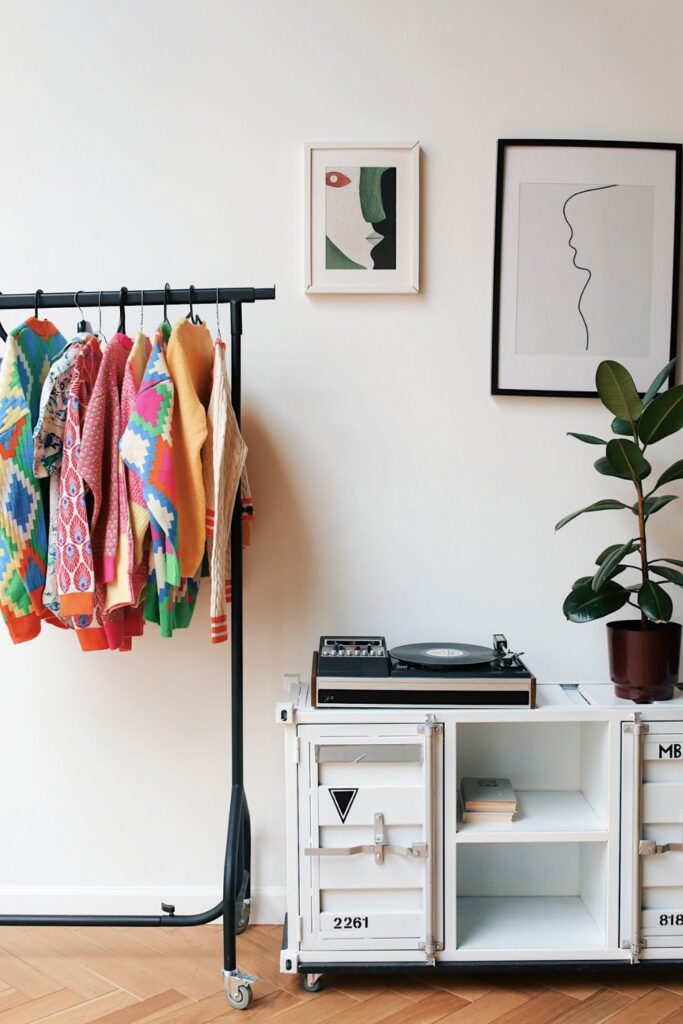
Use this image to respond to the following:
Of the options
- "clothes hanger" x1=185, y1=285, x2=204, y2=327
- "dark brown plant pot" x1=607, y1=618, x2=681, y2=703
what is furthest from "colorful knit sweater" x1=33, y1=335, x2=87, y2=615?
"dark brown plant pot" x1=607, y1=618, x2=681, y2=703

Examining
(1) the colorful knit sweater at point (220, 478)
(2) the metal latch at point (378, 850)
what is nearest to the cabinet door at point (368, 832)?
(2) the metal latch at point (378, 850)

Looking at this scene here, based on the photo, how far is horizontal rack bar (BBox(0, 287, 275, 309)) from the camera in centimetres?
186

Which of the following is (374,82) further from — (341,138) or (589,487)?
(589,487)

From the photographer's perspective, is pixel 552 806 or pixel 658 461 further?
pixel 658 461

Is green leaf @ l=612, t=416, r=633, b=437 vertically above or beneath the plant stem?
above

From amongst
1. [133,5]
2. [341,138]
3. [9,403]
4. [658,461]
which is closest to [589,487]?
[658,461]

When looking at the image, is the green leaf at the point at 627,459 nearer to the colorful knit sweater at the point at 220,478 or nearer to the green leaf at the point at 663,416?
the green leaf at the point at 663,416

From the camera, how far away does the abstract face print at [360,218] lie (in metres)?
Answer: 2.15

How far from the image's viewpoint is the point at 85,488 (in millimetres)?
1764

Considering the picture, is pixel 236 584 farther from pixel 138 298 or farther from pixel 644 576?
pixel 644 576

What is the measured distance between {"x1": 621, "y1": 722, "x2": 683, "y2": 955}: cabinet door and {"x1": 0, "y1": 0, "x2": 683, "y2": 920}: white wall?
36cm

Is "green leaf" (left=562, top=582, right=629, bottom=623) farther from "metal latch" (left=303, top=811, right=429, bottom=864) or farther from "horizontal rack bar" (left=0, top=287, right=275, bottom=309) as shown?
"horizontal rack bar" (left=0, top=287, right=275, bottom=309)

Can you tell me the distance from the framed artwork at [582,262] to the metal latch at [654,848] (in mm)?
1092

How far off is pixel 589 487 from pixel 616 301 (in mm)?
484
